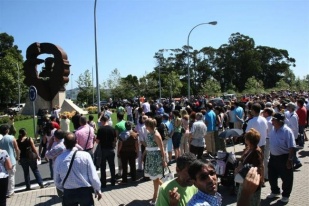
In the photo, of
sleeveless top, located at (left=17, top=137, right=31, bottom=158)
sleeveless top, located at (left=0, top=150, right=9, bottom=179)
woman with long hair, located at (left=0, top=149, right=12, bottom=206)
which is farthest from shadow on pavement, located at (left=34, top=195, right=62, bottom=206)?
sleeveless top, located at (left=0, top=150, right=9, bottom=179)

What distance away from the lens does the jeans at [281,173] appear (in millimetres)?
6598

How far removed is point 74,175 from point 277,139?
14.5ft

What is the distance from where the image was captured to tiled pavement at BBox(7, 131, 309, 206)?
6871 mm

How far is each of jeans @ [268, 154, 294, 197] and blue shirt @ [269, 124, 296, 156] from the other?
12 centimetres

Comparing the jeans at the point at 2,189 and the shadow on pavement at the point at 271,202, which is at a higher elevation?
the jeans at the point at 2,189

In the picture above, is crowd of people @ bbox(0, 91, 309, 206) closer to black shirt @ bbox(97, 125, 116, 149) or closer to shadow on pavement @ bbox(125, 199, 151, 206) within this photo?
black shirt @ bbox(97, 125, 116, 149)

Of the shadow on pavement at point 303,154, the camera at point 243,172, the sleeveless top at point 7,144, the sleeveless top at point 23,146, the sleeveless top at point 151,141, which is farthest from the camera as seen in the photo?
the shadow on pavement at point 303,154

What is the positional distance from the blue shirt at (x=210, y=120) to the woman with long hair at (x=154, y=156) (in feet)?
14.2

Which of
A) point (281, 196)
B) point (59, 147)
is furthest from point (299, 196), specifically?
point (59, 147)

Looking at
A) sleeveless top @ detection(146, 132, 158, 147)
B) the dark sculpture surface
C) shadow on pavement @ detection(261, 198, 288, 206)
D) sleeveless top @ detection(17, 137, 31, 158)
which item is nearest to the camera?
shadow on pavement @ detection(261, 198, 288, 206)

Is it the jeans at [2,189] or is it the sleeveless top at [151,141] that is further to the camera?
the sleeveless top at [151,141]

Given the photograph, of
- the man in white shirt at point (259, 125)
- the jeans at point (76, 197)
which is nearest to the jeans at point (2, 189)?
the jeans at point (76, 197)

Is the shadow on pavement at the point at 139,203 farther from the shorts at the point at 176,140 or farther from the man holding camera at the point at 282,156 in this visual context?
the shorts at the point at 176,140

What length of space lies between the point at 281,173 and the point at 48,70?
21839 millimetres
